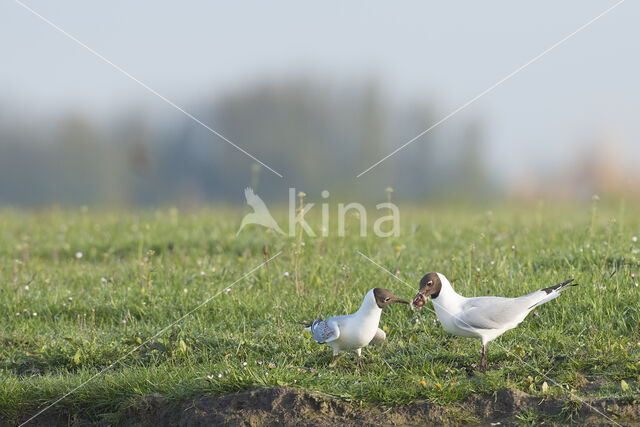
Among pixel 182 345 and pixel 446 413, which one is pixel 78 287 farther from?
pixel 446 413

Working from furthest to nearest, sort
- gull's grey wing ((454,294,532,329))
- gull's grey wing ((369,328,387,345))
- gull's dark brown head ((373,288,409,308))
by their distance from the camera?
1. gull's grey wing ((369,328,387,345))
2. gull's dark brown head ((373,288,409,308))
3. gull's grey wing ((454,294,532,329))

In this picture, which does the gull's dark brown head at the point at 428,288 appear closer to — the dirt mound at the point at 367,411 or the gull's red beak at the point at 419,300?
the gull's red beak at the point at 419,300

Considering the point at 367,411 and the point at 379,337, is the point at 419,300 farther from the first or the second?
the point at 367,411

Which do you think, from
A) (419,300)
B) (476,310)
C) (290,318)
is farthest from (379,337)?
(290,318)

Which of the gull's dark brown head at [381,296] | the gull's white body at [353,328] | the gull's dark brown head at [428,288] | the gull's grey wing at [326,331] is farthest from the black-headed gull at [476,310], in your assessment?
the gull's grey wing at [326,331]

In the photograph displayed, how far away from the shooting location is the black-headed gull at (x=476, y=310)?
15.2 ft

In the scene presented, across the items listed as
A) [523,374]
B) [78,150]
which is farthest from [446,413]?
[78,150]

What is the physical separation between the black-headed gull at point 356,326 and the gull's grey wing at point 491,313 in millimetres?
479

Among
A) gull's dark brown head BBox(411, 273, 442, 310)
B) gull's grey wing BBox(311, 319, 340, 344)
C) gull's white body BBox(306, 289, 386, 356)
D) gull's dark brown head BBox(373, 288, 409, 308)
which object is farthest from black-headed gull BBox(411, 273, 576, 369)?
gull's grey wing BBox(311, 319, 340, 344)

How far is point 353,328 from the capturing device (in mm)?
4660

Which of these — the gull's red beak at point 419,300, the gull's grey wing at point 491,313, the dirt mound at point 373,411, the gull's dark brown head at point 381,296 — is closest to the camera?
the dirt mound at point 373,411

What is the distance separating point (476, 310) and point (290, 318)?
6.00 feet

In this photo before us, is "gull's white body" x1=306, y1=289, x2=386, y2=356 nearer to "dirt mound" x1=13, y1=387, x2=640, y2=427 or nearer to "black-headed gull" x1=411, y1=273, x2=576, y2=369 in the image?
"black-headed gull" x1=411, y1=273, x2=576, y2=369

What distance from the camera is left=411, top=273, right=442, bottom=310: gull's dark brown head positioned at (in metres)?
4.79
